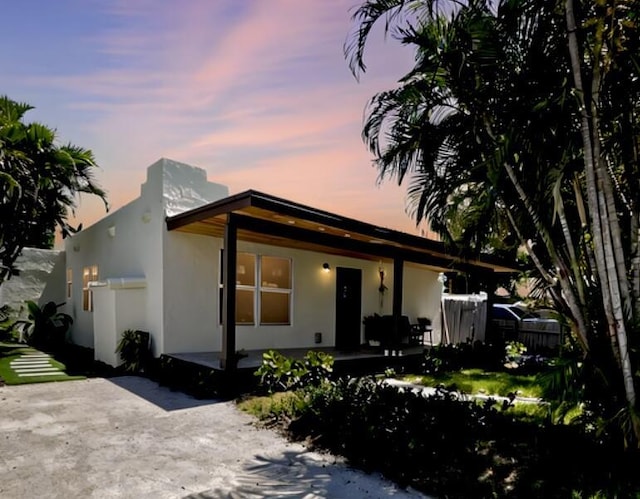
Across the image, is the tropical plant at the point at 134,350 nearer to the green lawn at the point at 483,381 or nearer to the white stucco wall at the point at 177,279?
the white stucco wall at the point at 177,279

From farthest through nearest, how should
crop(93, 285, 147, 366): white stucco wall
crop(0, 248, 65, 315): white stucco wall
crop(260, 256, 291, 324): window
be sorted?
crop(0, 248, 65, 315): white stucco wall, crop(260, 256, 291, 324): window, crop(93, 285, 147, 366): white stucco wall

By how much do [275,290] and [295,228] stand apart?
2797 millimetres

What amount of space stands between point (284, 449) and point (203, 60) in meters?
6.57

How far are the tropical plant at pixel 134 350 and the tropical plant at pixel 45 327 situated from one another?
18.3ft

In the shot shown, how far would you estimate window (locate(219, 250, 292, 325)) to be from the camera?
33.4 feet

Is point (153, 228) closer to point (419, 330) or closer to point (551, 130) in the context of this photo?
point (551, 130)

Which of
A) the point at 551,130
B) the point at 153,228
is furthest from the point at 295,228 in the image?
the point at 551,130

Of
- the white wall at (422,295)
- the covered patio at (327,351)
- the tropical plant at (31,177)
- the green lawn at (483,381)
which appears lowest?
the green lawn at (483,381)

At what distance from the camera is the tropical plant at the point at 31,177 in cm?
938

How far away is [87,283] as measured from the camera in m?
12.7

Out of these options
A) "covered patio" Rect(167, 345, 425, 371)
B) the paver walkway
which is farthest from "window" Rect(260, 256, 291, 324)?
the paver walkway

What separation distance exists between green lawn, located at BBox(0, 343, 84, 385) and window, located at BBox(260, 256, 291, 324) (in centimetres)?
413

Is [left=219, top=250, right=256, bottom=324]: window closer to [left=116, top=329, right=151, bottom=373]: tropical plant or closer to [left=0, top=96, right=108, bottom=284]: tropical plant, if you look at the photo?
[left=116, top=329, right=151, bottom=373]: tropical plant

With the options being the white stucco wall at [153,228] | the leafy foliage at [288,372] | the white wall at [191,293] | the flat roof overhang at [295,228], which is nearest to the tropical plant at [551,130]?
the flat roof overhang at [295,228]
